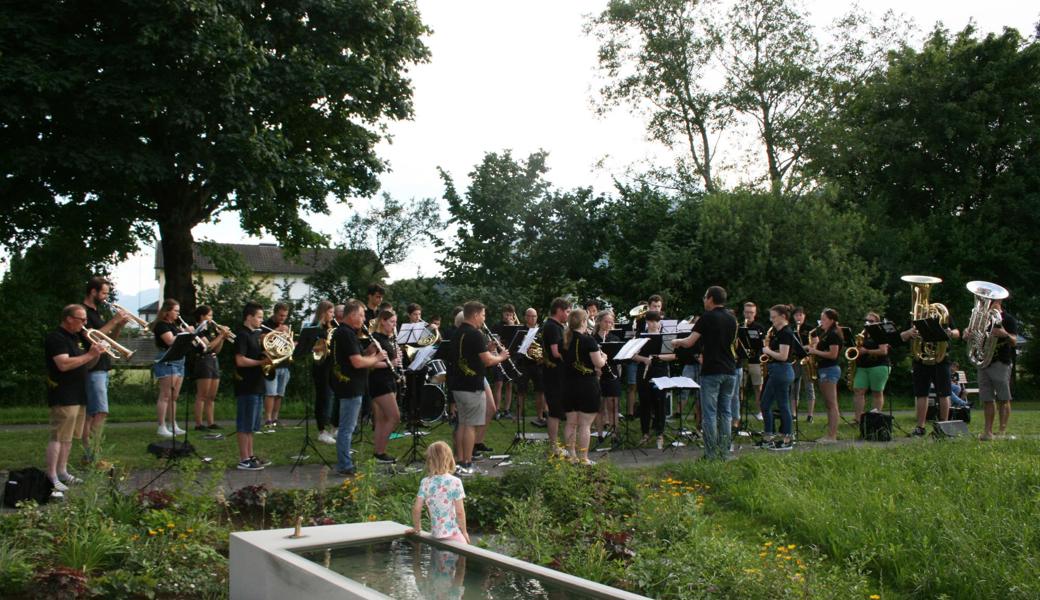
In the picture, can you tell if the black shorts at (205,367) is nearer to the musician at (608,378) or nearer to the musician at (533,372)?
the musician at (533,372)

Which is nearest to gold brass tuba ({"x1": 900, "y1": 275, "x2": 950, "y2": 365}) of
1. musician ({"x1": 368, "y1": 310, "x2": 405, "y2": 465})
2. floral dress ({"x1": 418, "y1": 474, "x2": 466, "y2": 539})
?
musician ({"x1": 368, "y1": 310, "x2": 405, "y2": 465})

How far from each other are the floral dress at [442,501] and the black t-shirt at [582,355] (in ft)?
14.6

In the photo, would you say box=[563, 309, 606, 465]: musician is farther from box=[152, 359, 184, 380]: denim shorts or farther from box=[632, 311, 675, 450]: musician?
box=[152, 359, 184, 380]: denim shorts

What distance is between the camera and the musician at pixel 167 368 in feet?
39.4

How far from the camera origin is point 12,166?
17.9m

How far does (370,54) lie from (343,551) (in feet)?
61.5

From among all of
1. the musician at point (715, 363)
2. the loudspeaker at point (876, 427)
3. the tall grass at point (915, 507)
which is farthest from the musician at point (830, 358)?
the musician at point (715, 363)

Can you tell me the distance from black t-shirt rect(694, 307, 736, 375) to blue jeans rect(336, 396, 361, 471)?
428 centimetres

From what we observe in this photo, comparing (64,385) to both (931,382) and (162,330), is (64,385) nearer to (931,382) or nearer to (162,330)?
(162,330)

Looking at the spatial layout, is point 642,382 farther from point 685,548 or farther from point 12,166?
point 12,166

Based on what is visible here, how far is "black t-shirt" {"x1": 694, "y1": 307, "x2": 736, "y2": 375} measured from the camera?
10.5 meters

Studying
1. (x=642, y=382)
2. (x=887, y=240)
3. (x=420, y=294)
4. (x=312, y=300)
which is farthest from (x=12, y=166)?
(x=887, y=240)

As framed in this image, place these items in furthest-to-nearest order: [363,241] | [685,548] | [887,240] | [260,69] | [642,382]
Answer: [363,241]
[887,240]
[260,69]
[642,382]
[685,548]

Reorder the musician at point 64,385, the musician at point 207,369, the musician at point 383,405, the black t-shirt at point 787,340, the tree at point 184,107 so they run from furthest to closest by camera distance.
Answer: the tree at point 184,107, the musician at point 207,369, the black t-shirt at point 787,340, the musician at point 383,405, the musician at point 64,385
